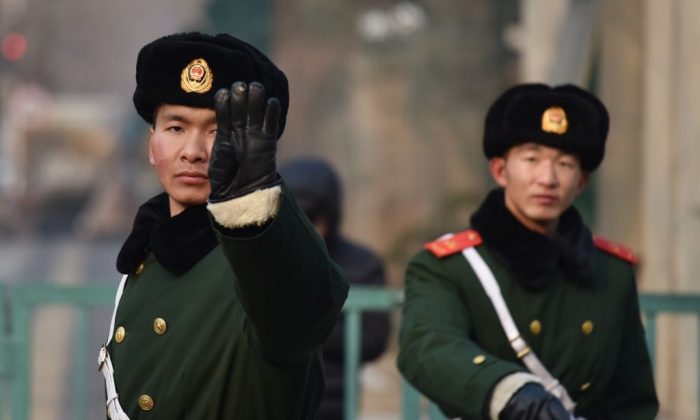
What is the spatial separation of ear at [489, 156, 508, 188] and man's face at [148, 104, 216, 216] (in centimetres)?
178

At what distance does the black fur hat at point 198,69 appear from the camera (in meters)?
3.73

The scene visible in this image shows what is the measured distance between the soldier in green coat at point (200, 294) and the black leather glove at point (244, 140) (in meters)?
0.08

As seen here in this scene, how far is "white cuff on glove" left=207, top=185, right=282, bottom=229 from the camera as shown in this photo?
3.21m

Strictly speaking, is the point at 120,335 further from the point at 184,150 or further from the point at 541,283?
the point at 541,283

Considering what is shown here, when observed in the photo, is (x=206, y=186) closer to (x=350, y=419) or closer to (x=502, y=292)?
(x=502, y=292)

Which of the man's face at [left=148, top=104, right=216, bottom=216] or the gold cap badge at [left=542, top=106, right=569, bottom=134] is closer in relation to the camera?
the man's face at [left=148, top=104, right=216, bottom=216]

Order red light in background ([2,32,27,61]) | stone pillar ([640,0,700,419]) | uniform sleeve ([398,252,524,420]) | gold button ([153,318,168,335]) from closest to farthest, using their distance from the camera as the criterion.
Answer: gold button ([153,318,168,335]) < uniform sleeve ([398,252,524,420]) < stone pillar ([640,0,700,419]) < red light in background ([2,32,27,61])

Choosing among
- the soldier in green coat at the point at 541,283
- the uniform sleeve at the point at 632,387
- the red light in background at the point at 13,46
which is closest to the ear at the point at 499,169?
the soldier in green coat at the point at 541,283

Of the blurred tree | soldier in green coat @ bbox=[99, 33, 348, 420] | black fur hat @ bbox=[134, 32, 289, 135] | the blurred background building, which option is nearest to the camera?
soldier in green coat @ bbox=[99, 33, 348, 420]

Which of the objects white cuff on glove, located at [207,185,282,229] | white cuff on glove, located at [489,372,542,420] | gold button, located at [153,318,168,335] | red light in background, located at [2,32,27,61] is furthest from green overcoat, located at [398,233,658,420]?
red light in background, located at [2,32,27,61]

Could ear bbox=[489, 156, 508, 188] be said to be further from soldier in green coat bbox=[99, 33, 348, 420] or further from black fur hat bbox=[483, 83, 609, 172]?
soldier in green coat bbox=[99, 33, 348, 420]

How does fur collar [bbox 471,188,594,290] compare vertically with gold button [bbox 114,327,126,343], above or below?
below

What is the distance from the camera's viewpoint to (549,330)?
525cm

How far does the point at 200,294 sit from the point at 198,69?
1.56 ft
